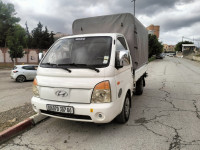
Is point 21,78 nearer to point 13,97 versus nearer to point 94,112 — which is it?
point 13,97

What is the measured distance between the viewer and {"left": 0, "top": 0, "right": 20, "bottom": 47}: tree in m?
39.7

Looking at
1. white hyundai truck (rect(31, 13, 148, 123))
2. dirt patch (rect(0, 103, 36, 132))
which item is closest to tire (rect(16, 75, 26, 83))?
dirt patch (rect(0, 103, 36, 132))

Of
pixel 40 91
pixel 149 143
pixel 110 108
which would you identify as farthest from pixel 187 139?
pixel 40 91

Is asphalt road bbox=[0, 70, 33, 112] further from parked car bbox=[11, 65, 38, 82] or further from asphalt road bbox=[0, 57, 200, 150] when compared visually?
parked car bbox=[11, 65, 38, 82]

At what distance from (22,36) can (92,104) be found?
53.6 meters

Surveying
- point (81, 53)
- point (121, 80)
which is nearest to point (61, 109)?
point (81, 53)

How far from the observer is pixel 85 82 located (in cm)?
298

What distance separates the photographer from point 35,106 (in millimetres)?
3463

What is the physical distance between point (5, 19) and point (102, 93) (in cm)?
4691

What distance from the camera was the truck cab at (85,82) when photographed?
2.96m

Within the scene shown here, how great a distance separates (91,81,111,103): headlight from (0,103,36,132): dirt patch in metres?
2.20

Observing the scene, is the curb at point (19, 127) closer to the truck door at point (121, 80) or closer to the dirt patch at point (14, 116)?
the dirt patch at point (14, 116)

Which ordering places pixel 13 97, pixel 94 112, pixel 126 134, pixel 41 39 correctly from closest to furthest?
pixel 94 112 → pixel 126 134 → pixel 13 97 → pixel 41 39

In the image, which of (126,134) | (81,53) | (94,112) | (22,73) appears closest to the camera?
(94,112)
